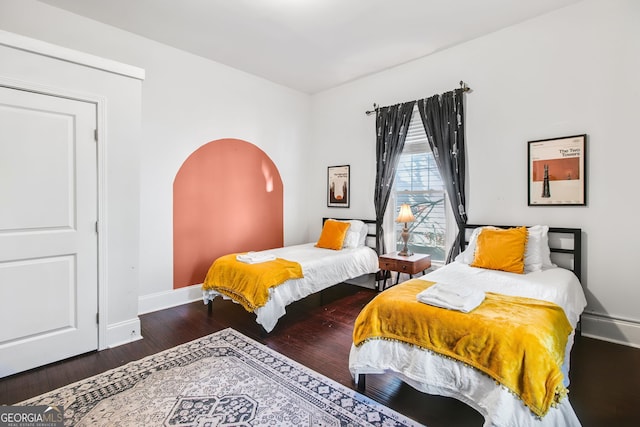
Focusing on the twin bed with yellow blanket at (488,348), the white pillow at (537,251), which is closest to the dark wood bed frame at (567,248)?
the white pillow at (537,251)

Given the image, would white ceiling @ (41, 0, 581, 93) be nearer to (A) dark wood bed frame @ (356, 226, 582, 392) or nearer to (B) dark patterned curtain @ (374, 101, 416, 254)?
(B) dark patterned curtain @ (374, 101, 416, 254)

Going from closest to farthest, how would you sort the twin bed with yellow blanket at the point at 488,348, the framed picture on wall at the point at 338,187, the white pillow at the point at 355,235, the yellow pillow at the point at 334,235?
1. the twin bed with yellow blanket at the point at 488,348
2. the yellow pillow at the point at 334,235
3. the white pillow at the point at 355,235
4. the framed picture on wall at the point at 338,187

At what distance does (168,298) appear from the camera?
3822mm

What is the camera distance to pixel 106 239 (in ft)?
8.96

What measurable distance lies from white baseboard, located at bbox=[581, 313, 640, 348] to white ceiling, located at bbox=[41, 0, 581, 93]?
3.00 meters

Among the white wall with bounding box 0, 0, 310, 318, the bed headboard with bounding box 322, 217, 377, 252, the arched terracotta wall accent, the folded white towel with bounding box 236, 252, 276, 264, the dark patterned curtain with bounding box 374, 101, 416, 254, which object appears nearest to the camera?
the white wall with bounding box 0, 0, 310, 318

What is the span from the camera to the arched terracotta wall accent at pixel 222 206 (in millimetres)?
3986

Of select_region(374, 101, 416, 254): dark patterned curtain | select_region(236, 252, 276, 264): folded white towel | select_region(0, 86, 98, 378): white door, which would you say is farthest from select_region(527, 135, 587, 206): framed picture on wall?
select_region(0, 86, 98, 378): white door

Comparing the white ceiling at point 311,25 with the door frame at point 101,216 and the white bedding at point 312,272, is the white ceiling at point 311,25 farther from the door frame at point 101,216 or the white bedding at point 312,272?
the white bedding at point 312,272

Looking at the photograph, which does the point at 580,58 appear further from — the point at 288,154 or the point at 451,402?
the point at 288,154

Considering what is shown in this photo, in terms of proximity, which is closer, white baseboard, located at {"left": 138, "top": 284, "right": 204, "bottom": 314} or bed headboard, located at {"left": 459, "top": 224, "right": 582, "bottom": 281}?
bed headboard, located at {"left": 459, "top": 224, "right": 582, "bottom": 281}

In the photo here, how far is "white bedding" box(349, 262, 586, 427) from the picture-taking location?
1515 millimetres

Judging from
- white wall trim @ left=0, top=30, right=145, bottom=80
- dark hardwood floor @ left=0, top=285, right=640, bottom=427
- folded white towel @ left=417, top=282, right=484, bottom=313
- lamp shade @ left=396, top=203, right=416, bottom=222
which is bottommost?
dark hardwood floor @ left=0, top=285, right=640, bottom=427

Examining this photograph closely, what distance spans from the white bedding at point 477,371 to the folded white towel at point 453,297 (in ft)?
1.00
